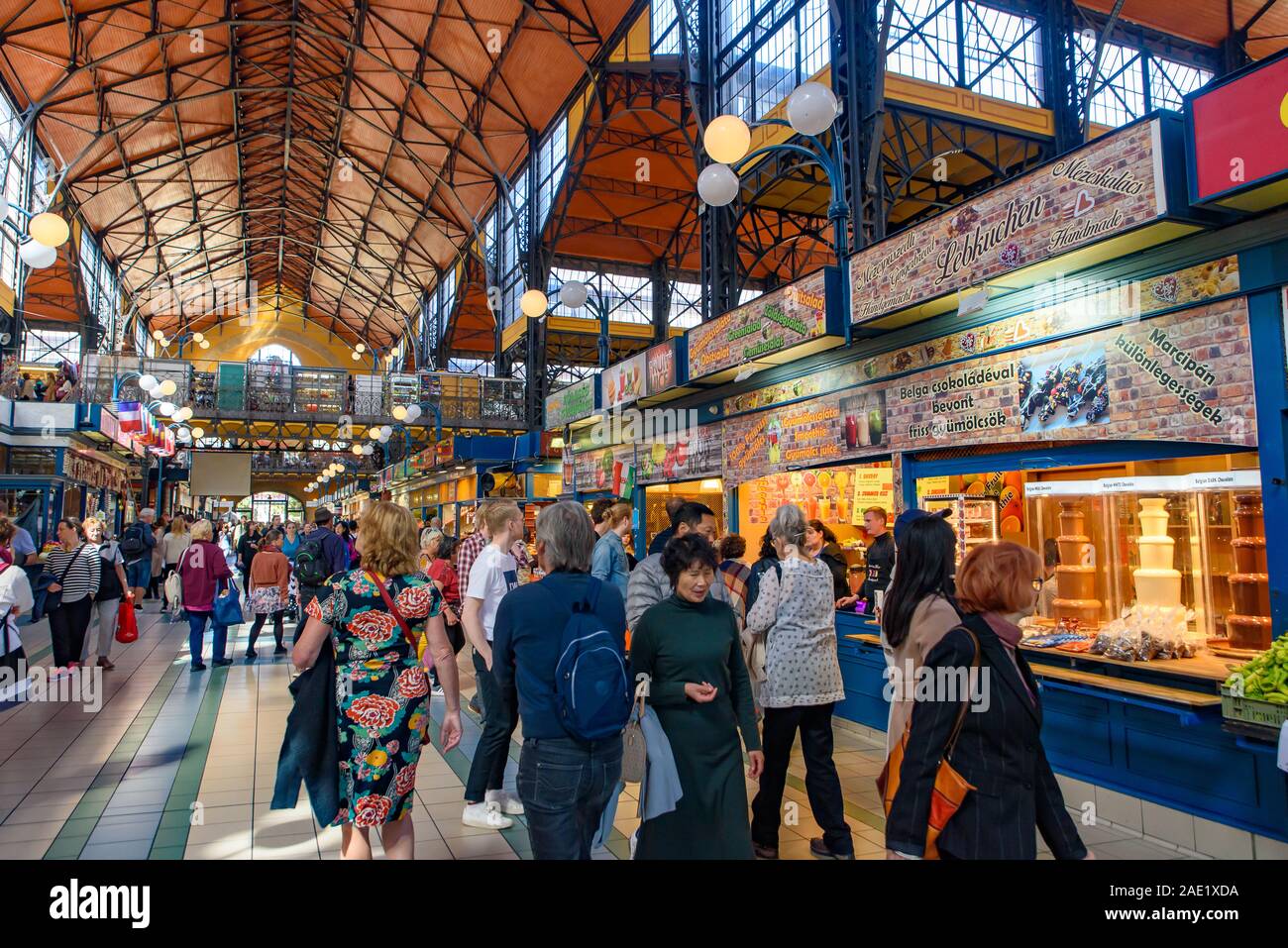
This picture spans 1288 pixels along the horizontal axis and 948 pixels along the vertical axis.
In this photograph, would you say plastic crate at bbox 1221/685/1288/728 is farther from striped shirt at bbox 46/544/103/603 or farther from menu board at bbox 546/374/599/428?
menu board at bbox 546/374/599/428

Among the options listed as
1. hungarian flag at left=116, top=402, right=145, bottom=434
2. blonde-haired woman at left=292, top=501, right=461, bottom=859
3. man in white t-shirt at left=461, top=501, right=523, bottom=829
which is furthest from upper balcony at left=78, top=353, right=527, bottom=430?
blonde-haired woman at left=292, top=501, right=461, bottom=859

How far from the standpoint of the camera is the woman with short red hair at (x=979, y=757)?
2.13 m

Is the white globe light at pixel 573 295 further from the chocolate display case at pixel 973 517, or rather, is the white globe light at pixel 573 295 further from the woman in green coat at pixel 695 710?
the woman in green coat at pixel 695 710

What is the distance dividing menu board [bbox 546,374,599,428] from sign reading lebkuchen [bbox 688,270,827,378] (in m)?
4.07

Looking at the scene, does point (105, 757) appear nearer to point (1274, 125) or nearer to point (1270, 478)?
point (1270, 478)

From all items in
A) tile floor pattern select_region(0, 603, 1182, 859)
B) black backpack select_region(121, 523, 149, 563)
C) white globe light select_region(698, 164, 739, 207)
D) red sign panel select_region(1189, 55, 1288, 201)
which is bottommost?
tile floor pattern select_region(0, 603, 1182, 859)

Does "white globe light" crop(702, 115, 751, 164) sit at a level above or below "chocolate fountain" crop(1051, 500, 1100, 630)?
above

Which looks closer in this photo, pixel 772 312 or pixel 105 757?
pixel 105 757

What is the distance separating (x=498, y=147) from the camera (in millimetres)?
22297

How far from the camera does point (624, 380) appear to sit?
13.0 metres

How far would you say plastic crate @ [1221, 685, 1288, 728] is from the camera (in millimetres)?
3551

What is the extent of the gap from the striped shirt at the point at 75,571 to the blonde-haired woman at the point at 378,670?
628cm

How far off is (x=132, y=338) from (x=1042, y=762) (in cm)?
4101
